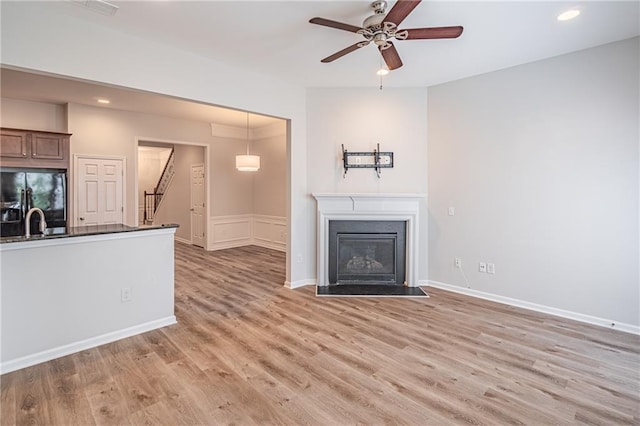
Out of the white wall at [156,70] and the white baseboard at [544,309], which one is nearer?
the white wall at [156,70]

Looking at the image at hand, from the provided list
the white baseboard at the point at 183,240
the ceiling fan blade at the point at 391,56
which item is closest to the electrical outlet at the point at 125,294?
the ceiling fan blade at the point at 391,56

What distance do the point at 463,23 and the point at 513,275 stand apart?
9.84 feet

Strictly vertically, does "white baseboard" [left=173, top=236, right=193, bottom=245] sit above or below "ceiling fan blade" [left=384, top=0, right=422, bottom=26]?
below

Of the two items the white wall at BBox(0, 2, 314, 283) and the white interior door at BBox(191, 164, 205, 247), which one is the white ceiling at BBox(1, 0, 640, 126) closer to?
the white wall at BBox(0, 2, 314, 283)

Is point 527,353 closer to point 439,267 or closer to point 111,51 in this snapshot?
point 439,267

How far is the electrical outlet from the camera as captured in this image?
3.07 m

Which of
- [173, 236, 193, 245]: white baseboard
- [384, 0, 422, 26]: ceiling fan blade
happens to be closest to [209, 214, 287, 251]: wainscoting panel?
[173, 236, 193, 245]: white baseboard

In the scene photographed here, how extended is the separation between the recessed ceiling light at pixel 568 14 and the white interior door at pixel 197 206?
7120 mm

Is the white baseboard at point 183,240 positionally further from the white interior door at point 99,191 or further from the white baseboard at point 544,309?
the white baseboard at point 544,309

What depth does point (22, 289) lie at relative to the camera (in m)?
2.54

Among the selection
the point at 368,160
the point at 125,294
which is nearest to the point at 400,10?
the point at 368,160

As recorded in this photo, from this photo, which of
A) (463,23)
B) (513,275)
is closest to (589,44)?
(463,23)

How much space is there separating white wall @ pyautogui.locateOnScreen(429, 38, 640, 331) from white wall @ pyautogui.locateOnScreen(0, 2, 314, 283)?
2015 millimetres

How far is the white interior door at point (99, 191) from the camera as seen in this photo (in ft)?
18.4
